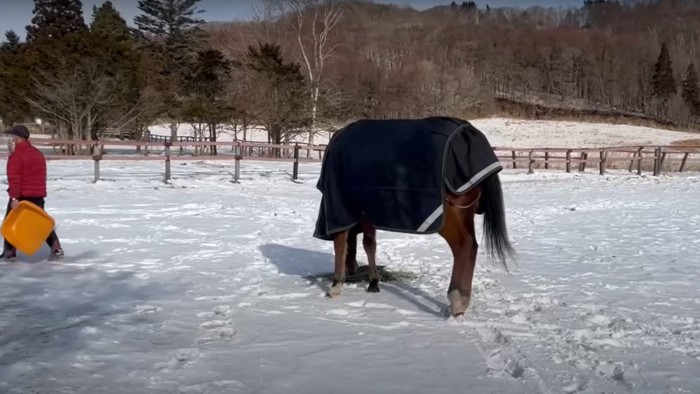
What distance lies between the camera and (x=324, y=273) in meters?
5.95

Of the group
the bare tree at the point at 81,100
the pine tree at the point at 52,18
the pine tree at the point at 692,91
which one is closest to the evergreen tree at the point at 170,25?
the pine tree at the point at 52,18

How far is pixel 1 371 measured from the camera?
3.11 m

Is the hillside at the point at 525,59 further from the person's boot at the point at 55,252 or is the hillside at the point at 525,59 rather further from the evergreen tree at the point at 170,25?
the person's boot at the point at 55,252

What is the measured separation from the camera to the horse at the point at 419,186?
4.41 meters

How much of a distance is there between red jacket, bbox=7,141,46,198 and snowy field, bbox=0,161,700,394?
74 centimetres

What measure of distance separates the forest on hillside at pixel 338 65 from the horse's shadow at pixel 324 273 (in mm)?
22816

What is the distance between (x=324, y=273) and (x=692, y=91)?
80.5 meters

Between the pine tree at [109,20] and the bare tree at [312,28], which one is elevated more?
the pine tree at [109,20]

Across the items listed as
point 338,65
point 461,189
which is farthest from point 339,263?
point 338,65

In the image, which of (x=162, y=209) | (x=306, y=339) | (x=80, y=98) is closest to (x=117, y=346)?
(x=306, y=339)

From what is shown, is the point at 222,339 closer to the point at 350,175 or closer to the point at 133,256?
the point at 350,175

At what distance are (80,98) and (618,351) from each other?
28.3 m

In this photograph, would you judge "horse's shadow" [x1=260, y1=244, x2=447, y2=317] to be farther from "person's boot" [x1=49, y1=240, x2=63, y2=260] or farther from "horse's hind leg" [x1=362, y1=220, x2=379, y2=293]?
"person's boot" [x1=49, y1=240, x2=63, y2=260]

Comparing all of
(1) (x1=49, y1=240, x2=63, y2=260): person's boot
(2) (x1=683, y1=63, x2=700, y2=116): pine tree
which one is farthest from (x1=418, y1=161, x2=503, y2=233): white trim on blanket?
(2) (x1=683, y1=63, x2=700, y2=116): pine tree
